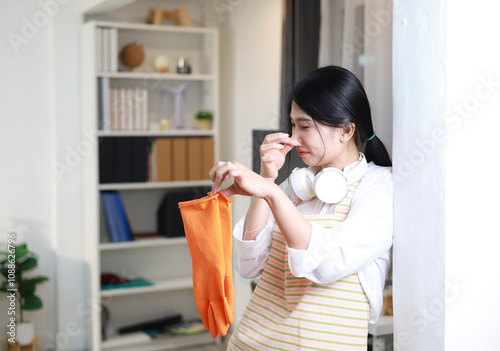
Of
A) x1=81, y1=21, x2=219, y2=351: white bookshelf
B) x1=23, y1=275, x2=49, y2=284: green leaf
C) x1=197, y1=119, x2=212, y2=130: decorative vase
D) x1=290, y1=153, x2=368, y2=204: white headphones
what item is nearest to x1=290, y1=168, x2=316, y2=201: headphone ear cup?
x1=290, y1=153, x2=368, y2=204: white headphones

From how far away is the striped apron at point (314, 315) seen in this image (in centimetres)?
133

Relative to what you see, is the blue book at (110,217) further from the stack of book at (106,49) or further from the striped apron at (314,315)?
the striped apron at (314,315)

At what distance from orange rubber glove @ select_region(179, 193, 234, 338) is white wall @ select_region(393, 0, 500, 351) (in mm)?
425

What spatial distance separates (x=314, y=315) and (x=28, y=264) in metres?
2.47

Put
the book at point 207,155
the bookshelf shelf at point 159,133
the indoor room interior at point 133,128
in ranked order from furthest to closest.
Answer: the book at point 207,155 → the bookshelf shelf at point 159,133 → the indoor room interior at point 133,128

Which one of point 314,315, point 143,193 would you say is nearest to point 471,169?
point 314,315

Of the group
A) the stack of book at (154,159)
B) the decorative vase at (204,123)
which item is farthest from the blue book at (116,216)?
the decorative vase at (204,123)

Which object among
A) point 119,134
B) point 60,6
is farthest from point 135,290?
point 60,6

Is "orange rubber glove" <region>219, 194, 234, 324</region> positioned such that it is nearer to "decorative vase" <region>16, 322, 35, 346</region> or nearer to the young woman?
the young woman

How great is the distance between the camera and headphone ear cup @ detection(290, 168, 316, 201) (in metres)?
1.46

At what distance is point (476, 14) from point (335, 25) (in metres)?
1.53

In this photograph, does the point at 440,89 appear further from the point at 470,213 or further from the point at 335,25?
the point at 335,25

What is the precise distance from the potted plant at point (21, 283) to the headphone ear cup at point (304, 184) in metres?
2.34

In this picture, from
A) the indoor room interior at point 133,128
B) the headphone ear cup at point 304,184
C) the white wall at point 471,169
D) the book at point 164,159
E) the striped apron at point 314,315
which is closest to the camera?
the white wall at point 471,169
